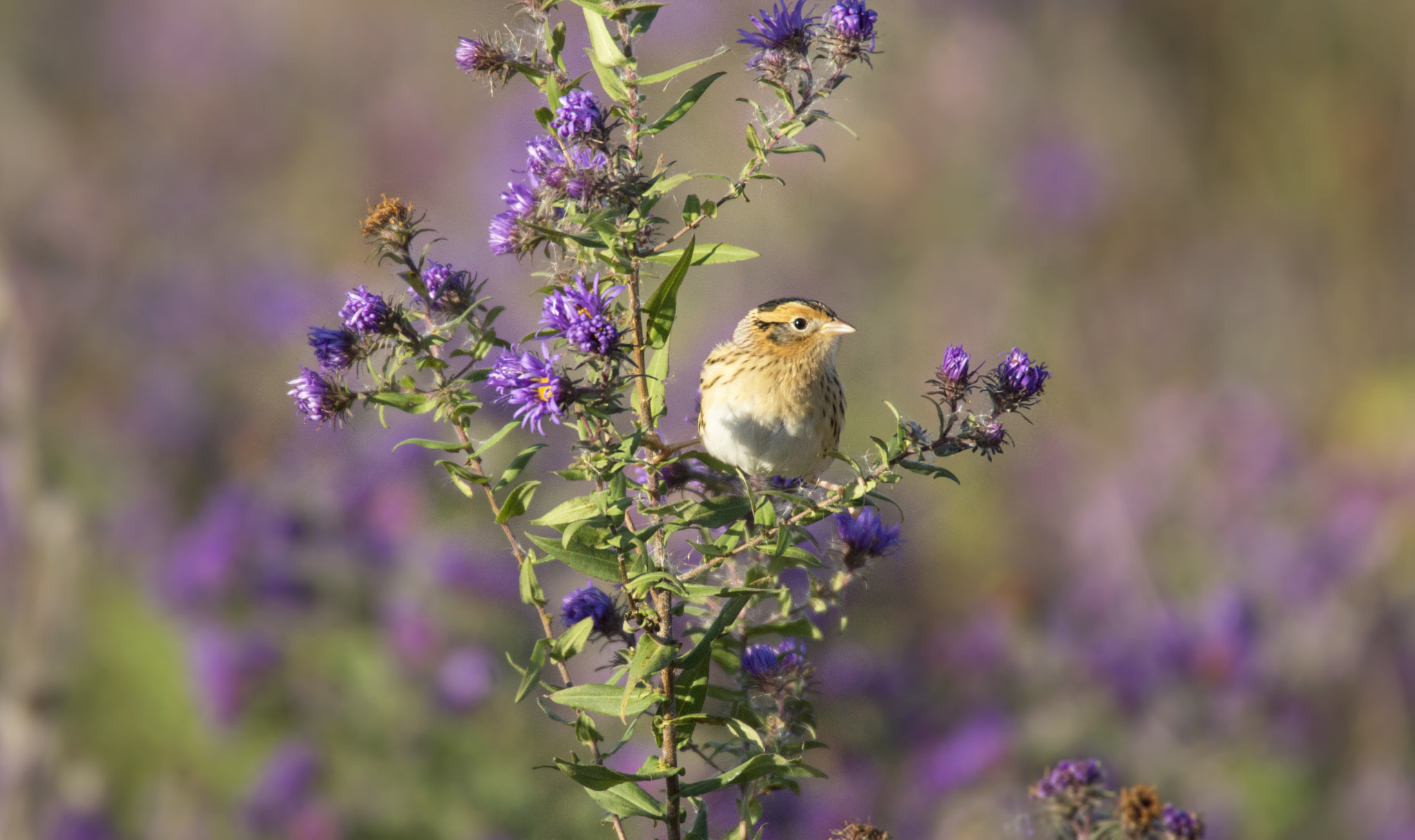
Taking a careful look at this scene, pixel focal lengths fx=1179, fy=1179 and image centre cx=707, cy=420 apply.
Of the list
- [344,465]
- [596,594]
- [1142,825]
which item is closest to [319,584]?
[344,465]

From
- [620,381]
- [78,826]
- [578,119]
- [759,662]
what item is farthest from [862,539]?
[78,826]

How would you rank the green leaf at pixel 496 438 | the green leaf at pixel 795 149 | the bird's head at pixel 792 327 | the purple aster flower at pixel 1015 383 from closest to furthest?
the green leaf at pixel 496 438, the green leaf at pixel 795 149, the purple aster flower at pixel 1015 383, the bird's head at pixel 792 327

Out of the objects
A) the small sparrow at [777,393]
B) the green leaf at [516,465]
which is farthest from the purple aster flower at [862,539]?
the green leaf at [516,465]

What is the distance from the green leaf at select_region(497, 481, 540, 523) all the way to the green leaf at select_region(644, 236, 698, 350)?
275mm

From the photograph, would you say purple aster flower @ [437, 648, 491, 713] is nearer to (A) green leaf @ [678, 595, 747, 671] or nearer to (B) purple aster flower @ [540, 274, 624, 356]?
(A) green leaf @ [678, 595, 747, 671]

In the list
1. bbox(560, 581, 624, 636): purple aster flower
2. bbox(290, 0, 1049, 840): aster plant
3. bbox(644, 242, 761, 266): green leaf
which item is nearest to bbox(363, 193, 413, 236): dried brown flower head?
bbox(290, 0, 1049, 840): aster plant

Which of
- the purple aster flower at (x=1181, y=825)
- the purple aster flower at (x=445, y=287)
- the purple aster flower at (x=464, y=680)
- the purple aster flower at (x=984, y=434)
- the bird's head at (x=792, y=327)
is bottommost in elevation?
the purple aster flower at (x=1181, y=825)

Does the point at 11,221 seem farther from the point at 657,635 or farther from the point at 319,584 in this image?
the point at 657,635

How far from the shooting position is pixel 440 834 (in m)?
3.34

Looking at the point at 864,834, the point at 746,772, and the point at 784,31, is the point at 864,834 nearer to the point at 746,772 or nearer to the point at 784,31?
the point at 746,772

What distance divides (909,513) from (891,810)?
7.68ft

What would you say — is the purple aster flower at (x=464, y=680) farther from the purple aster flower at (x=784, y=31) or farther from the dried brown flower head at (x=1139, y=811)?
the purple aster flower at (x=784, y=31)

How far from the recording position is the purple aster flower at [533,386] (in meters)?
1.56

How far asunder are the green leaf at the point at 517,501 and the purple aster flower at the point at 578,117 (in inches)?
18.6
